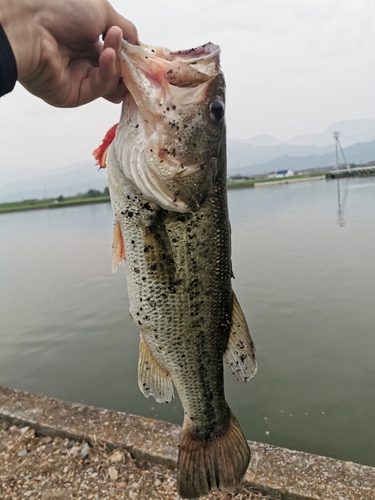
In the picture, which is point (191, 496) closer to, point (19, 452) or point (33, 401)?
point (19, 452)

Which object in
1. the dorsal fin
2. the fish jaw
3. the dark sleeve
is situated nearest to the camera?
the dark sleeve

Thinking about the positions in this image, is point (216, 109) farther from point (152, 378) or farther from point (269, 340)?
point (269, 340)

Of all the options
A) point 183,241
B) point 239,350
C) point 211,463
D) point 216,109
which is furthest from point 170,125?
point 211,463

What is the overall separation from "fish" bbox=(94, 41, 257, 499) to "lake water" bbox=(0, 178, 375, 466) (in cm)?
250

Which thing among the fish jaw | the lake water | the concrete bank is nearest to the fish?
the fish jaw

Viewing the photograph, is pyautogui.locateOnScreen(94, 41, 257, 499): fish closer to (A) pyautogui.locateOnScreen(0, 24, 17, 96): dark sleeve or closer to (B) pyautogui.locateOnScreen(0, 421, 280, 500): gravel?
(A) pyautogui.locateOnScreen(0, 24, 17, 96): dark sleeve

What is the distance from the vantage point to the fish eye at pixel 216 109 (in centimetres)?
179

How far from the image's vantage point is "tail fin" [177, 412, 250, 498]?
6.57 ft

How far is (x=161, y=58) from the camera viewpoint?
1.71m

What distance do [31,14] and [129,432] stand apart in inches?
128

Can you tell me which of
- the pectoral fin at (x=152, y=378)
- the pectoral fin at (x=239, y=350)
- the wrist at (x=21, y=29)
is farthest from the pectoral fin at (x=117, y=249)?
the wrist at (x=21, y=29)

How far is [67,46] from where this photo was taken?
1.87 meters

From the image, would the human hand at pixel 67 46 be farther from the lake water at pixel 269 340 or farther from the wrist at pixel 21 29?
the lake water at pixel 269 340

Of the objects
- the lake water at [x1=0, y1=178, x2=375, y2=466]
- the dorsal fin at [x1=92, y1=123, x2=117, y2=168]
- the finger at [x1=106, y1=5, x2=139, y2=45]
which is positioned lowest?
the lake water at [x1=0, y1=178, x2=375, y2=466]
